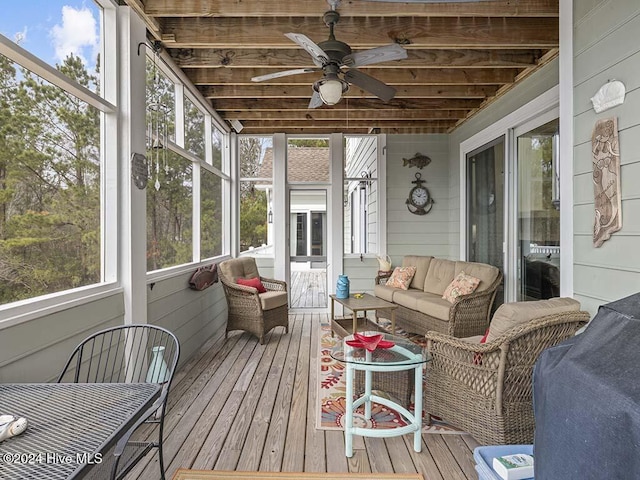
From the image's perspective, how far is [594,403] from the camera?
74 cm

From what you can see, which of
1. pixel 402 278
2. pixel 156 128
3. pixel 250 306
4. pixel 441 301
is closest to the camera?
pixel 156 128

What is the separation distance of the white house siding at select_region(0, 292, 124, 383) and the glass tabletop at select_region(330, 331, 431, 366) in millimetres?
1565

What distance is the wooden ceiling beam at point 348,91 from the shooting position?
4.32 meters

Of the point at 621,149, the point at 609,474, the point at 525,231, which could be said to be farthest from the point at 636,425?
the point at 525,231

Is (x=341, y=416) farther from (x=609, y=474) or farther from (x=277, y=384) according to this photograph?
(x=609, y=474)

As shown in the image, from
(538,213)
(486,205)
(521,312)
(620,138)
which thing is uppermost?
(620,138)

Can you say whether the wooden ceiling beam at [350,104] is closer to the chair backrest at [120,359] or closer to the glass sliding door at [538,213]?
the glass sliding door at [538,213]

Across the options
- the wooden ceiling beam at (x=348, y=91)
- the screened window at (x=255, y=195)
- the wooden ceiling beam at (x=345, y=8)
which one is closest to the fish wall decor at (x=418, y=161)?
the wooden ceiling beam at (x=348, y=91)

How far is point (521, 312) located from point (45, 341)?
2.64m

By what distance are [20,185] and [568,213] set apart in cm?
335

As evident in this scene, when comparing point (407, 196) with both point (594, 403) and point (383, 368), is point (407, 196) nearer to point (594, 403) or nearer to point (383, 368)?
point (383, 368)

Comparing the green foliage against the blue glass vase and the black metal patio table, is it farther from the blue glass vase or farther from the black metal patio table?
the blue glass vase

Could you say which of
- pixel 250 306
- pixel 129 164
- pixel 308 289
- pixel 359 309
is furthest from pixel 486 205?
pixel 129 164

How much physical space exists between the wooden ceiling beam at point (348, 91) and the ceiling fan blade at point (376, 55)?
1700 mm
